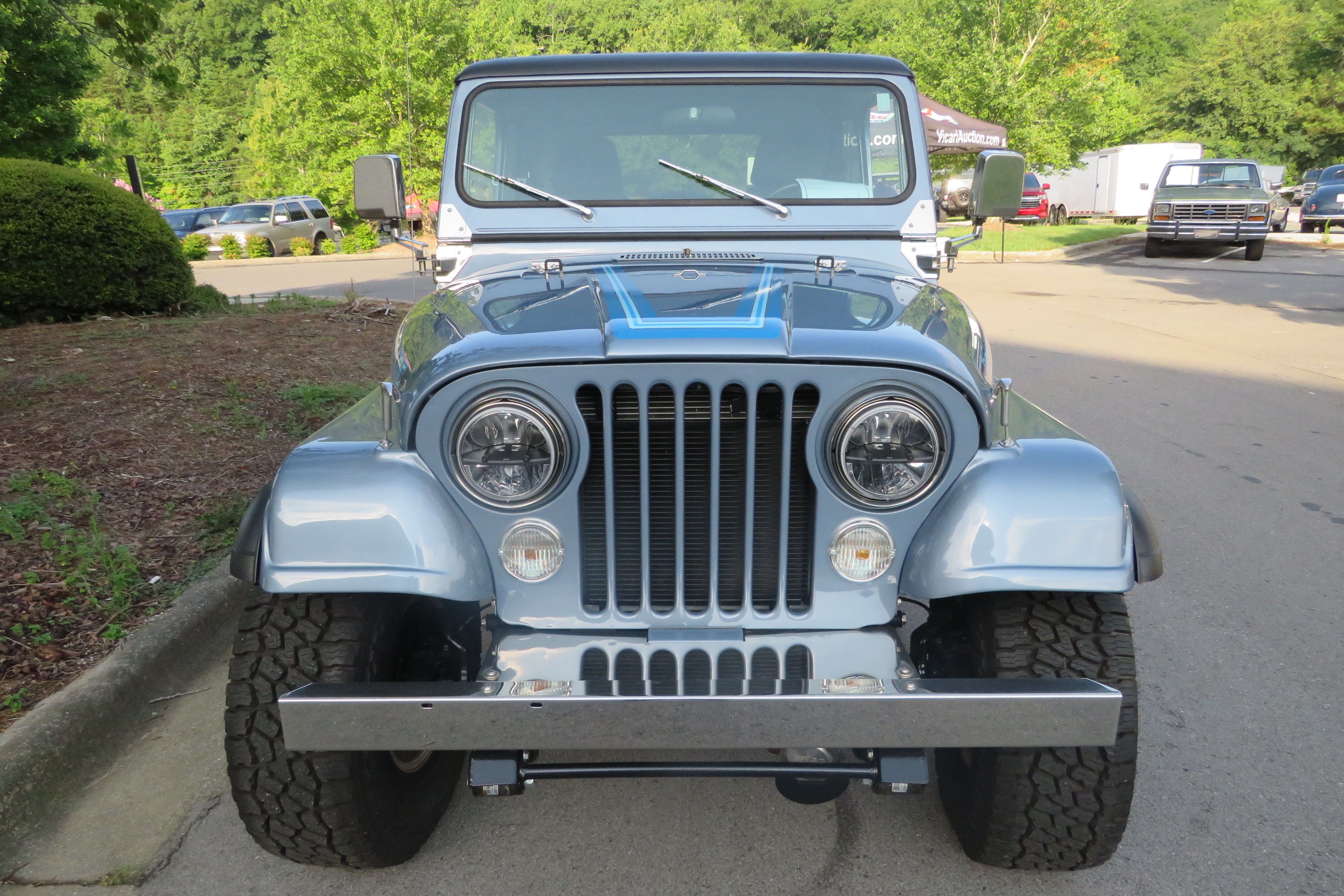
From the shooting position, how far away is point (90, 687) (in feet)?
10.3

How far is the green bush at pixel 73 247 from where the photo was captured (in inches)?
348

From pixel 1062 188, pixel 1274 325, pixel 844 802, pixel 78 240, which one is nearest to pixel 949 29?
pixel 1062 188

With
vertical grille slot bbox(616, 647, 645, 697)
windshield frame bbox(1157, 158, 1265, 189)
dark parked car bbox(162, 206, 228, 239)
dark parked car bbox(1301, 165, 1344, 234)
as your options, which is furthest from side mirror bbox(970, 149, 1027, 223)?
dark parked car bbox(1301, 165, 1344, 234)

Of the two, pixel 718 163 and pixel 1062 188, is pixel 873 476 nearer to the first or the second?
pixel 718 163

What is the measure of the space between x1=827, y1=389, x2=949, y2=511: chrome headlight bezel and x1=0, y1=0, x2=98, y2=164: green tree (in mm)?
10170

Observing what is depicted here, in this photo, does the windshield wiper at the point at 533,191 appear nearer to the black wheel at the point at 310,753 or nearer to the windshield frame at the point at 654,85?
the windshield frame at the point at 654,85

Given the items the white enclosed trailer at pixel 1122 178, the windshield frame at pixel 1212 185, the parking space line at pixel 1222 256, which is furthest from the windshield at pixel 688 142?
the white enclosed trailer at pixel 1122 178

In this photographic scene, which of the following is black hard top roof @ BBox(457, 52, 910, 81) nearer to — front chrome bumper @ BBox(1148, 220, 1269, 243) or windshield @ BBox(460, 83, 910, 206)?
windshield @ BBox(460, 83, 910, 206)

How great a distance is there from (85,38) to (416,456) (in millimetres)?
7793

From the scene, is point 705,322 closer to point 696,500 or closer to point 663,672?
point 696,500

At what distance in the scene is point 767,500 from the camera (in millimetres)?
2205

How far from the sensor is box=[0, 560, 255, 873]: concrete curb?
2734 mm

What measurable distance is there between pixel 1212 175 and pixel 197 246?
846 inches

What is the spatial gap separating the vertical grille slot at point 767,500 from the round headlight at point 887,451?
124 millimetres
